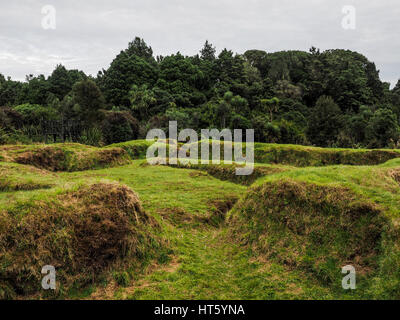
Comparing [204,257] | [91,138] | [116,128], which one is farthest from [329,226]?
[116,128]

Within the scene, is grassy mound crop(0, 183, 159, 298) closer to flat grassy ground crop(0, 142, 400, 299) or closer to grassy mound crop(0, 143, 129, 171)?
flat grassy ground crop(0, 142, 400, 299)

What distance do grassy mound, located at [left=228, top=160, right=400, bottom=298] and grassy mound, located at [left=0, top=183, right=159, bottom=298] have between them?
1.85m

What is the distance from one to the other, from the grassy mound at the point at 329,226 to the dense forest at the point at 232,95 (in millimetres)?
25006

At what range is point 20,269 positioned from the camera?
3.33 m

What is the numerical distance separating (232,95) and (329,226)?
42.6 meters

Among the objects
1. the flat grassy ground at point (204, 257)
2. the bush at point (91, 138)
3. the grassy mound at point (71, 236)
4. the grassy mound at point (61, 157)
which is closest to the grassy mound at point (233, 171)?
the flat grassy ground at point (204, 257)

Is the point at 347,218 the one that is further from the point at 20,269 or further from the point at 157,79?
the point at 157,79

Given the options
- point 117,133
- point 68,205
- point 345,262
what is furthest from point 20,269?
point 117,133

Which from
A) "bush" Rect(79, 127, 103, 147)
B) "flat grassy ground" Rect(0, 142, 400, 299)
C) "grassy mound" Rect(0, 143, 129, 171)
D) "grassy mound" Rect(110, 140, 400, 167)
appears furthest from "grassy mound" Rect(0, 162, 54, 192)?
"bush" Rect(79, 127, 103, 147)

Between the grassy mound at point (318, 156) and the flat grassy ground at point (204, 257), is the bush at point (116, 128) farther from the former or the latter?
the flat grassy ground at point (204, 257)

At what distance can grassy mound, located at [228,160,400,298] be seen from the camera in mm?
3449

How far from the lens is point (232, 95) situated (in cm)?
4522

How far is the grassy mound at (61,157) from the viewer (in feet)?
31.4

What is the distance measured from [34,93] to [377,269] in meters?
55.3
